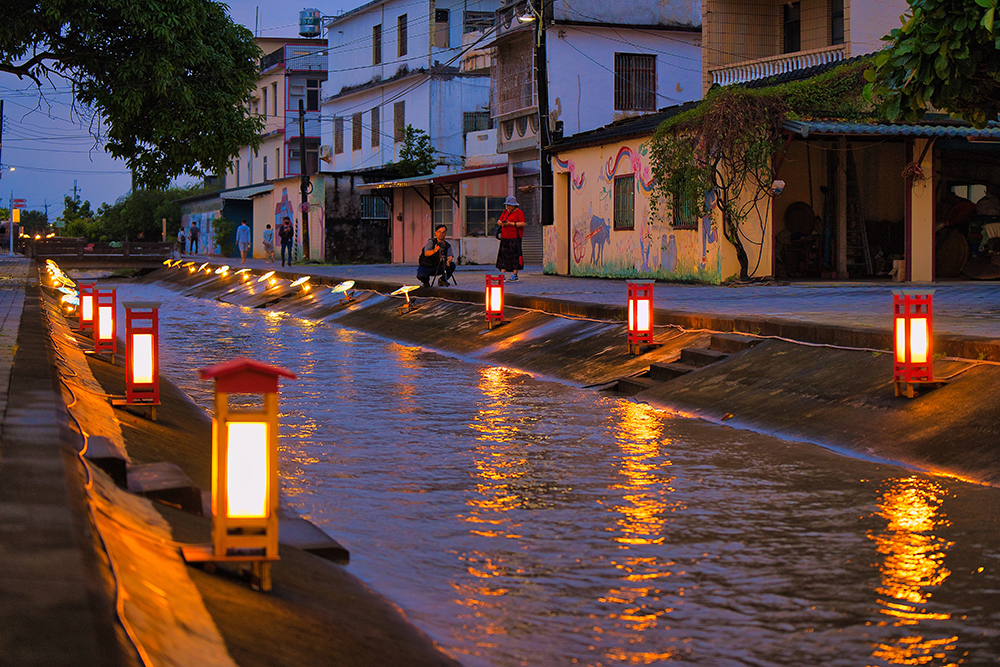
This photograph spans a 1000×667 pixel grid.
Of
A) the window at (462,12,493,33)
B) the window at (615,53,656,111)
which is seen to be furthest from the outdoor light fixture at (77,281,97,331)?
the window at (462,12,493,33)

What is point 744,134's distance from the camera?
68.3 feet

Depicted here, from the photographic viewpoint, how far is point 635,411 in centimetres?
1112

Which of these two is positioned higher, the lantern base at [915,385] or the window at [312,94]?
the window at [312,94]

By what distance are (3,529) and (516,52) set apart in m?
33.4

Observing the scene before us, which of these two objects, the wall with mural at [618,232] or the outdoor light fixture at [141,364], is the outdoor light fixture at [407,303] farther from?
the outdoor light fixture at [141,364]

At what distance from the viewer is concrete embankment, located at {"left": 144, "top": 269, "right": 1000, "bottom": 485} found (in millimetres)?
8305

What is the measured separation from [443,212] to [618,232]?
13.7 m

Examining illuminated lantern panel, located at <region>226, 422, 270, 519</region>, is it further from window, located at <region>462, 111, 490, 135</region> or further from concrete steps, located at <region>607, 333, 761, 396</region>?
window, located at <region>462, 111, 490, 135</region>

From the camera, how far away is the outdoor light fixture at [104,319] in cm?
1297

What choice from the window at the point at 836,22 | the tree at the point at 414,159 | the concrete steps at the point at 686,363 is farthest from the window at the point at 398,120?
the concrete steps at the point at 686,363

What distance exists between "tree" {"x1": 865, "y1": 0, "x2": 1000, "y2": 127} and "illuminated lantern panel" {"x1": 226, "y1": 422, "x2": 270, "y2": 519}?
7403 millimetres

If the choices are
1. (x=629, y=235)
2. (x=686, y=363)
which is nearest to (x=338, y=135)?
(x=629, y=235)

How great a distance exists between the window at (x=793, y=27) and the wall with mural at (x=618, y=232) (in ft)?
18.7

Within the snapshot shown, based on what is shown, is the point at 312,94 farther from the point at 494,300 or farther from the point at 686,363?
the point at 686,363
